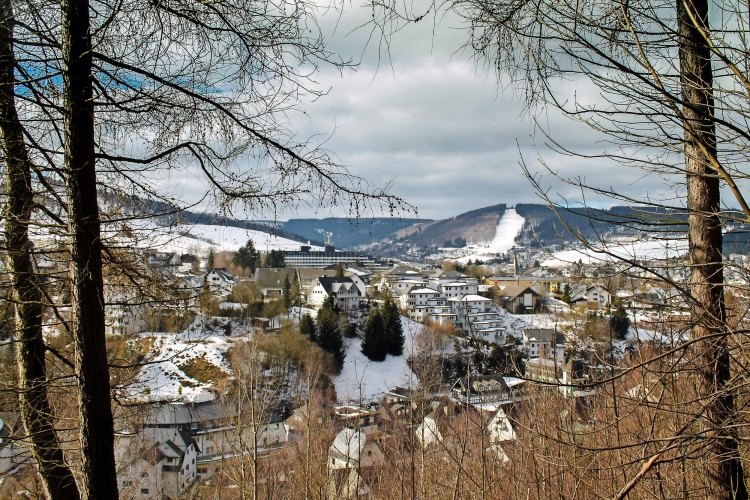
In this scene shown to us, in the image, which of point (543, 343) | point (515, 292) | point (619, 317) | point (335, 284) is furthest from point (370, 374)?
point (515, 292)

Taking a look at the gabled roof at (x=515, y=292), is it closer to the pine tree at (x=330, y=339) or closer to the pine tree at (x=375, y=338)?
the pine tree at (x=375, y=338)

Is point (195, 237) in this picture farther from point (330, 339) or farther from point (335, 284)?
point (335, 284)

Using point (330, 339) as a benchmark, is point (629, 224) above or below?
above

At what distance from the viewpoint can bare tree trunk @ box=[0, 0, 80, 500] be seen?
274 cm

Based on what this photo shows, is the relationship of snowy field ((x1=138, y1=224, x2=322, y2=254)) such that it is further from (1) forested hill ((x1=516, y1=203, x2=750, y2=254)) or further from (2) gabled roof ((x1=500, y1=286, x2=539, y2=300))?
(2) gabled roof ((x1=500, y1=286, x2=539, y2=300))

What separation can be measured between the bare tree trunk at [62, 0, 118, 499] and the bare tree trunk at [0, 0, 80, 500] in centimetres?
26

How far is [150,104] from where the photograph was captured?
284 centimetres

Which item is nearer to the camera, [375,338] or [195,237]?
[195,237]

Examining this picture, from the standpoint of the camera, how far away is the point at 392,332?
33.8m

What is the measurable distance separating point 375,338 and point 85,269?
103 ft

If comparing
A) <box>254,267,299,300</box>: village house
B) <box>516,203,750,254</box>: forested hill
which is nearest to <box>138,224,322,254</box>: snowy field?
<box>516,203,750,254</box>: forested hill

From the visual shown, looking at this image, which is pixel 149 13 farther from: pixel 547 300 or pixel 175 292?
pixel 547 300

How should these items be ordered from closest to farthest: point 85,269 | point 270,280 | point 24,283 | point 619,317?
point 85,269, point 24,283, point 619,317, point 270,280

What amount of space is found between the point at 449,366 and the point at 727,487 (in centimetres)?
2531
